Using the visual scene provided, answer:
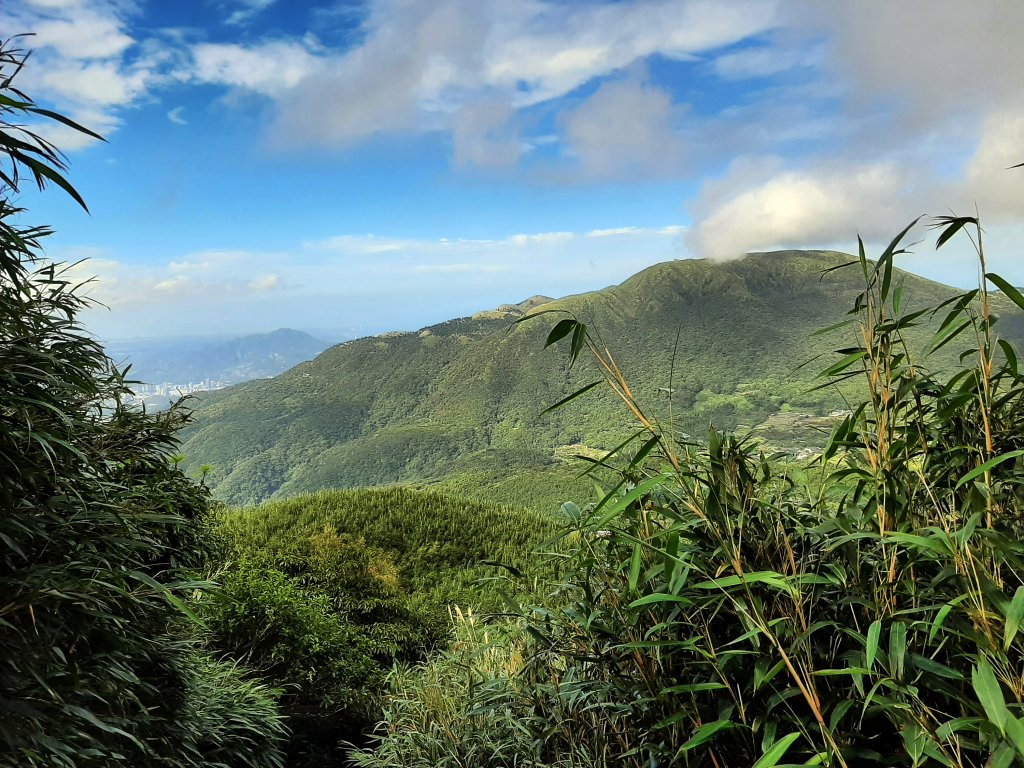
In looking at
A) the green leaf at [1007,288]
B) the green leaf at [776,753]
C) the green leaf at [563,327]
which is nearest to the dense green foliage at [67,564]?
the green leaf at [563,327]

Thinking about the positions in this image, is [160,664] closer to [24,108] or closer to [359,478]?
[24,108]

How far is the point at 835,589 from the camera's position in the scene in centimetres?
157

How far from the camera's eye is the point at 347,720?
3699 mm

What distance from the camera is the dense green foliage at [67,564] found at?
1363mm

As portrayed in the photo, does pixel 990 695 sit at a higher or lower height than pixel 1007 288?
lower

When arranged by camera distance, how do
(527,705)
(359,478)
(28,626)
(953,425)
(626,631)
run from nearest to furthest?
(28,626), (953,425), (626,631), (527,705), (359,478)

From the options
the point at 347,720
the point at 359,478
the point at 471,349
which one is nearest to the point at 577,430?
the point at 359,478

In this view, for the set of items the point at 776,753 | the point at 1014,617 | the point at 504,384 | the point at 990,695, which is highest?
the point at 1014,617

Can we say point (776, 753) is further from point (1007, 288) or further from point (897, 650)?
point (1007, 288)

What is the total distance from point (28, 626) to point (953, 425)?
94.3 inches

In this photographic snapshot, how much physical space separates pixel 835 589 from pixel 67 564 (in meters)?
1.91

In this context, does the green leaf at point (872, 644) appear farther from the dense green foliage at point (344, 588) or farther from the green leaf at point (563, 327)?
the dense green foliage at point (344, 588)

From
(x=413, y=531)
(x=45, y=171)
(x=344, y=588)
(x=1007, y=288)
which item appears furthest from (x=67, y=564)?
(x=413, y=531)

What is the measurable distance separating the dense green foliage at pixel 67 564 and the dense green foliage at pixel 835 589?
1.21 meters
